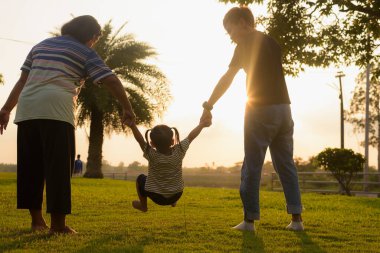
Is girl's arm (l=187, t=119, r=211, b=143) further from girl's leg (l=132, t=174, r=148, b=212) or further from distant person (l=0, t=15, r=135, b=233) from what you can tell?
distant person (l=0, t=15, r=135, b=233)

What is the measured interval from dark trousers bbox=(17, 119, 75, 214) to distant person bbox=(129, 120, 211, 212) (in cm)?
68

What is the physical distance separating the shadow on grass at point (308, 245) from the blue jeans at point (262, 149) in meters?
0.56

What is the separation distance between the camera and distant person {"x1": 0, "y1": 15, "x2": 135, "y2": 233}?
4648 millimetres

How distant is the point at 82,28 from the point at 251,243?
2.42m

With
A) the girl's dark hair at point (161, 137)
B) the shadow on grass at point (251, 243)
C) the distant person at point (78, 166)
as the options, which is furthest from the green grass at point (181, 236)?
the distant person at point (78, 166)

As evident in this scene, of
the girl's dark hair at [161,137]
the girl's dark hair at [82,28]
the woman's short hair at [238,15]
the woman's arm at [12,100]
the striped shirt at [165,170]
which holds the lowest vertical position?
the striped shirt at [165,170]

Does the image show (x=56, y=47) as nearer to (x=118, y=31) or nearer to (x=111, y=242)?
(x=111, y=242)

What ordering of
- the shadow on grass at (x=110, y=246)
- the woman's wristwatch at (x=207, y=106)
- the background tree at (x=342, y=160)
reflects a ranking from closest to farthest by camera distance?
the shadow on grass at (x=110, y=246)
the woman's wristwatch at (x=207, y=106)
the background tree at (x=342, y=160)

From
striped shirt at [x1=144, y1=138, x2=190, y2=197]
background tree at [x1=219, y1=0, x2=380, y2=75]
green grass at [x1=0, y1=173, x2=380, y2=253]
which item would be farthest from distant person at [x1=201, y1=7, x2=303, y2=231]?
background tree at [x1=219, y1=0, x2=380, y2=75]

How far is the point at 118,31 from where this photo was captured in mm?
30703

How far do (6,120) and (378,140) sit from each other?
3708 centimetres

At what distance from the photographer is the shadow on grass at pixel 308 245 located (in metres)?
4.05

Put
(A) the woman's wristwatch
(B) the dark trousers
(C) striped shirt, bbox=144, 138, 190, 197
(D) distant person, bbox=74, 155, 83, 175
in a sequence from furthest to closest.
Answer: (D) distant person, bbox=74, 155, 83, 175 → (A) the woman's wristwatch → (C) striped shirt, bbox=144, 138, 190, 197 → (B) the dark trousers

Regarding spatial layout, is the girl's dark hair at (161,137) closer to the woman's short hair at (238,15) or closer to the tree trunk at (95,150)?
the woman's short hair at (238,15)
